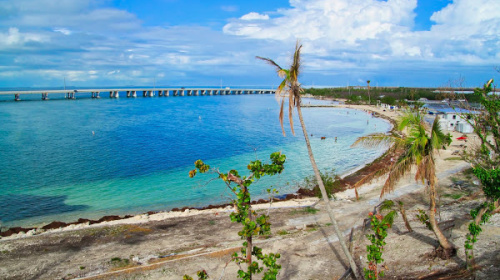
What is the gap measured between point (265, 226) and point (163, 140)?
4950 cm

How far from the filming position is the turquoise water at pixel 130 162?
25906 mm

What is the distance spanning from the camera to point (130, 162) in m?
38.9

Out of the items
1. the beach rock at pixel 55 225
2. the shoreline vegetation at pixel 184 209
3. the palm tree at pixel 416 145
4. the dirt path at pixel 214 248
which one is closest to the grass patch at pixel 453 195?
the dirt path at pixel 214 248

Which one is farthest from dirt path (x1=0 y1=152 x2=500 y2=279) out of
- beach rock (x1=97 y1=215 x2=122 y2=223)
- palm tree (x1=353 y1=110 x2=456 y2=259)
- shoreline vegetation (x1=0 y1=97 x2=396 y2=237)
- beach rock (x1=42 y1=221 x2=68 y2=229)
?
palm tree (x1=353 y1=110 x2=456 y2=259)

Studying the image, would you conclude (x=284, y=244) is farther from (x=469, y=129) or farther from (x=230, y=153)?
(x=469, y=129)

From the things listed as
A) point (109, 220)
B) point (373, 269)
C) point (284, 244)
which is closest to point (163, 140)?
point (109, 220)

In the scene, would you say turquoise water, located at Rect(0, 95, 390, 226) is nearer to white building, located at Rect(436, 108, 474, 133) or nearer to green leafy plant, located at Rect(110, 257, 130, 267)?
green leafy plant, located at Rect(110, 257, 130, 267)

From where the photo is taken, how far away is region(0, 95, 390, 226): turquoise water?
25.9 metres

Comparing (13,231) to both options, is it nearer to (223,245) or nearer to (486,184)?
(223,245)

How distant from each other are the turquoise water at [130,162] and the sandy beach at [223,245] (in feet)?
9.97

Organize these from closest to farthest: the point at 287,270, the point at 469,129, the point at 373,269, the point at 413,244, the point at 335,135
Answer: the point at 373,269 → the point at 287,270 → the point at 413,244 → the point at 469,129 → the point at 335,135

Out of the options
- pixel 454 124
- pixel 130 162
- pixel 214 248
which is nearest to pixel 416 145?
pixel 214 248

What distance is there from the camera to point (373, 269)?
938 cm

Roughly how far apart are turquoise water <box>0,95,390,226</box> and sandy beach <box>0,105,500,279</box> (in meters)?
3.04
